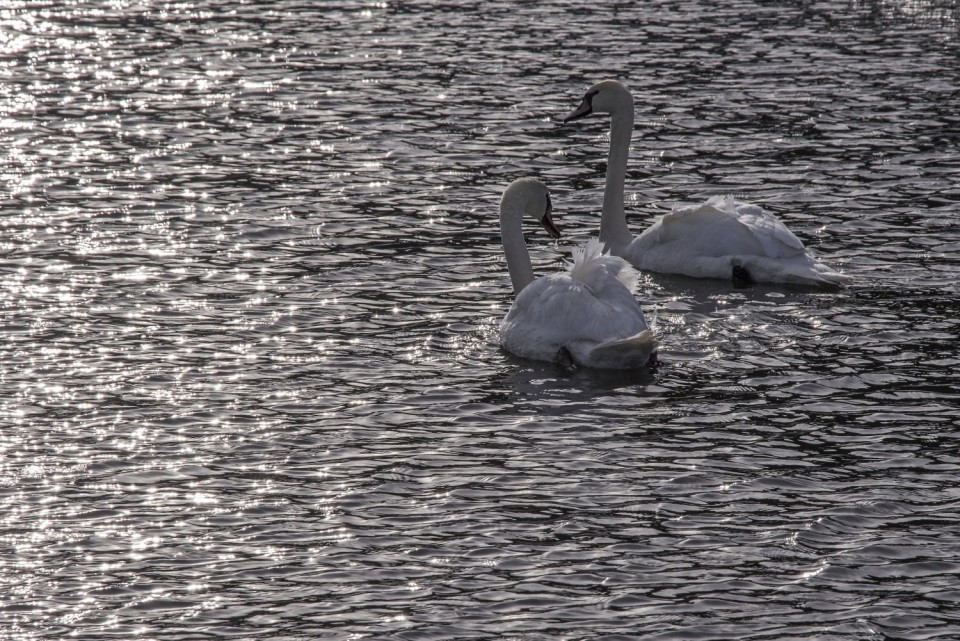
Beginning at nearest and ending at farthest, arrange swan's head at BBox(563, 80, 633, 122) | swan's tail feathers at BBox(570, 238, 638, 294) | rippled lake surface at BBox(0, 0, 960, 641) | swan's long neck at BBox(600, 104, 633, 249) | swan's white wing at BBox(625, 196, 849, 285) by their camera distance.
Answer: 1. rippled lake surface at BBox(0, 0, 960, 641)
2. swan's tail feathers at BBox(570, 238, 638, 294)
3. swan's white wing at BBox(625, 196, 849, 285)
4. swan's long neck at BBox(600, 104, 633, 249)
5. swan's head at BBox(563, 80, 633, 122)

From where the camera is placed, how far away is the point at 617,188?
59.9 ft

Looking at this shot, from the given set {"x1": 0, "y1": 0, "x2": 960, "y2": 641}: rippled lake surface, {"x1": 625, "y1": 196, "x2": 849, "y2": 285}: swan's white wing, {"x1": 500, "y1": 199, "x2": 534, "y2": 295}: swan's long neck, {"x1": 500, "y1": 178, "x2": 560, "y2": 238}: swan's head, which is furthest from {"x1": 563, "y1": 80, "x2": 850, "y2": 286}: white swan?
{"x1": 500, "y1": 199, "x2": 534, "y2": 295}: swan's long neck

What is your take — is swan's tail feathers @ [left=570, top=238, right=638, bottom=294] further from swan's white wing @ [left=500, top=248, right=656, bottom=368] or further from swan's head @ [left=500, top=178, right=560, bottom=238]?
swan's head @ [left=500, top=178, right=560, bottom=238]

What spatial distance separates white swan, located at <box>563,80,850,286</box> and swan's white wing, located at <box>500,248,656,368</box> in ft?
8.49

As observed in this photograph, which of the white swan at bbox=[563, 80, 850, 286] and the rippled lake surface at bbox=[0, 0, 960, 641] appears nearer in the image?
the rippled lake surface at bbox=[0, 0, 960, 641]

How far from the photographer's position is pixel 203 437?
1224 centimetres

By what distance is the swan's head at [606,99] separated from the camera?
18797 millimetres

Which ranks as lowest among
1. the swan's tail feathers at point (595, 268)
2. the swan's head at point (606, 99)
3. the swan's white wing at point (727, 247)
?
the swan's white wing at point (727, 247)

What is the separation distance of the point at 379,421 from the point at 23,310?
484 centimetres

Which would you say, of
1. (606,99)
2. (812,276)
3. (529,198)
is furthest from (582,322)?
(606,99)

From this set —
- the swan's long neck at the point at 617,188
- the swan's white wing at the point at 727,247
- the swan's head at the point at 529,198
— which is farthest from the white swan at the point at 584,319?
the swan's long neck at the point at 617,188

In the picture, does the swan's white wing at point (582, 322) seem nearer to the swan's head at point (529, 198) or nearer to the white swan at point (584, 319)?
the white swan at point (584, 319)

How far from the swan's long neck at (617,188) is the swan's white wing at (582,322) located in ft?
11.3

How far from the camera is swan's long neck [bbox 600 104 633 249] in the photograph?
18.0 m
